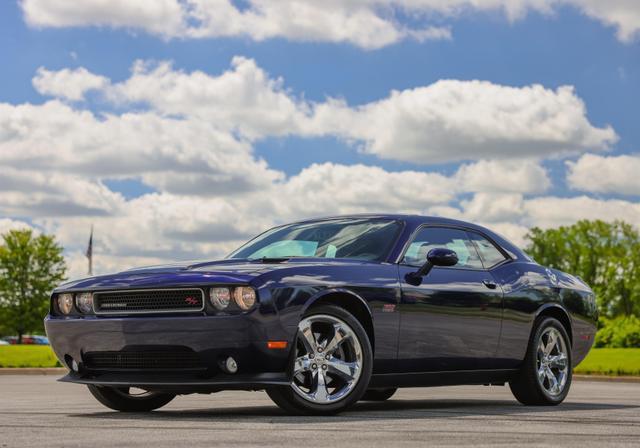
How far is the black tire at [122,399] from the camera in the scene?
865 cm

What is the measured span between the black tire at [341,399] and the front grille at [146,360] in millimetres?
588

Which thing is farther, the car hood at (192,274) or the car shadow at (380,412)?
the car shadow at (380,412)

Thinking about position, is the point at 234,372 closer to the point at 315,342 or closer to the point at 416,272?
the point at 315,342

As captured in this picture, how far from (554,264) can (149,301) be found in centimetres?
8723

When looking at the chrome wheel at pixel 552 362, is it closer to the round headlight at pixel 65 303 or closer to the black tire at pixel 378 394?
the black tire at pixel 378 394

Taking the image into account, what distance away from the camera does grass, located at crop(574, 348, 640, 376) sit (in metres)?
24.2

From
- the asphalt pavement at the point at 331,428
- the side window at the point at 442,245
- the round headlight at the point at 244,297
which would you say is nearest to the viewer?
the asphalt pavement at the point at 331,428

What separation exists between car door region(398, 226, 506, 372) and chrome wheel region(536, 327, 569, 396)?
2.61ft

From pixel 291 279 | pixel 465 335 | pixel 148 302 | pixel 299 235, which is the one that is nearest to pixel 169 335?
pixel 148 302

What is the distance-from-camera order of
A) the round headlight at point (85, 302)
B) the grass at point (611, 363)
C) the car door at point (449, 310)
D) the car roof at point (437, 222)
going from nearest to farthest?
the round headlight at point (85, 302)
the car door at point (449, 310)
the car roof at point (437, 222)
the grass at point (611, 363)

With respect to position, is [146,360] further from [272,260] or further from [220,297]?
[272,260]

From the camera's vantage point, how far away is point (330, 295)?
25.5 ft

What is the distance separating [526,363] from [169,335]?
365cm

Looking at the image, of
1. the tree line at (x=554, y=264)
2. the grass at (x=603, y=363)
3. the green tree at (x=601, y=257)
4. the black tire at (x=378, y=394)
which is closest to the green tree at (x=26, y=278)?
the tree line at (x=554, y=264)
